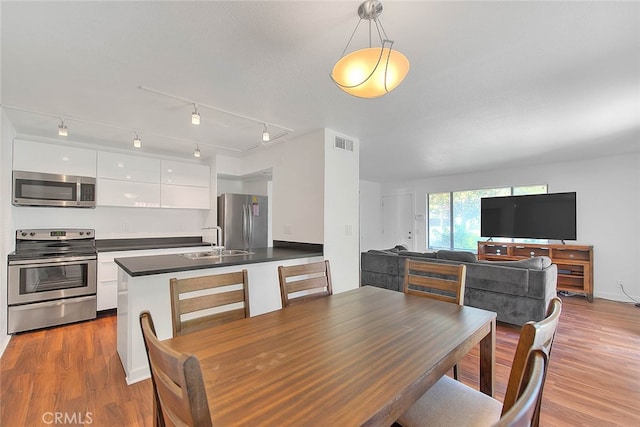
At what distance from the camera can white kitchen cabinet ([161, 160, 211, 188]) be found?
171 inches

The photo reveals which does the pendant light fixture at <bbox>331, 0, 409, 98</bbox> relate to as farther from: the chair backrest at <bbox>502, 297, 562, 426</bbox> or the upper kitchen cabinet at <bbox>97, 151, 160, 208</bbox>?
the upper kitchen cabinet at <bbox>97, 151, 160, 208</bbox>

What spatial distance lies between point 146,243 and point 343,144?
3.34 m

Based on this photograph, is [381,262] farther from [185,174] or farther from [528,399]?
[528,399]

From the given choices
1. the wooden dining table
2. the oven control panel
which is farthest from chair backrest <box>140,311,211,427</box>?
the oven control panel

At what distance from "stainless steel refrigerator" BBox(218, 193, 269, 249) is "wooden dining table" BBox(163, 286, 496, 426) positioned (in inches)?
121

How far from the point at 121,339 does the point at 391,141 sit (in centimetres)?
360

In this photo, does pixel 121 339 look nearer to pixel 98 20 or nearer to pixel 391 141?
pixel 98 20

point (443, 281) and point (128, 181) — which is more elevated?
point (128, 181)

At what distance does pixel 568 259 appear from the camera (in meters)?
4.81

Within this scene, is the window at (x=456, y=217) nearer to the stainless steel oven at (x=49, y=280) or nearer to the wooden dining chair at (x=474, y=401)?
the wooden dining chair at (x=474, y=401)

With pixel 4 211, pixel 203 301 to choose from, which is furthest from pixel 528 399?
pixel 4 211

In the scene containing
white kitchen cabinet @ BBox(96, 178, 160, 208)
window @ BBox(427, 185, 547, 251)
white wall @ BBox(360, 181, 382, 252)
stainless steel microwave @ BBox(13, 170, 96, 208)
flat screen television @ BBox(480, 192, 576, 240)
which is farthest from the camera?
white wall @ BBox(360, 181, 382, 252)

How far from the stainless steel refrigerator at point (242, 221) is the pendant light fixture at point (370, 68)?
11.5 ft

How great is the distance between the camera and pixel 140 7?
1.40m
